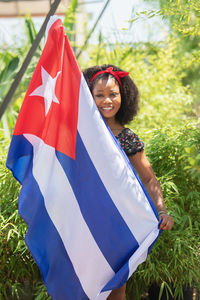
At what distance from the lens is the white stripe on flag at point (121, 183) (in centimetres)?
187

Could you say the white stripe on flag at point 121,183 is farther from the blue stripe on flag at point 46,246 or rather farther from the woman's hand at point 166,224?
the blue stripe on flag at point 46,246

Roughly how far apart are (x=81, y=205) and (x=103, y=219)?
0.40 ft

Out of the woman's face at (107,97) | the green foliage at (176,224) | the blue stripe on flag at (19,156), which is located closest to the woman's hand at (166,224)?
the green foliage at (176,224)

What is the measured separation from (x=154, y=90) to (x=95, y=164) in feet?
11.4

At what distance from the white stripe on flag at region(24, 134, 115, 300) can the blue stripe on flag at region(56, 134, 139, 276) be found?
3 centimetres

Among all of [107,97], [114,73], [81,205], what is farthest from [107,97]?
[81,205]

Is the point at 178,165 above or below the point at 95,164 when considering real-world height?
below

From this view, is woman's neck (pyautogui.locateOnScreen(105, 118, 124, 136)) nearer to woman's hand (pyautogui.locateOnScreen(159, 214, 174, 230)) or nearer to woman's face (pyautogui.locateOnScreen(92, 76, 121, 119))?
woman's face (pyautogui.locateOnScreen(92, 76, 121, 119))

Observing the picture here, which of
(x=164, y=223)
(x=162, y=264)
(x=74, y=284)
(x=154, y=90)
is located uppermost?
(x=154, y=90)

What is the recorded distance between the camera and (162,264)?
2.38m

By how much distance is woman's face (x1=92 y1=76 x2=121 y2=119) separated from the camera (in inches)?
80.6

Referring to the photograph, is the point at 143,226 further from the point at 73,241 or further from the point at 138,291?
the point at 138,291

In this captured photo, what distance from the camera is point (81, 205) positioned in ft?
6.15

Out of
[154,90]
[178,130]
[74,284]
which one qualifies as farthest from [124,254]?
[154,90]
